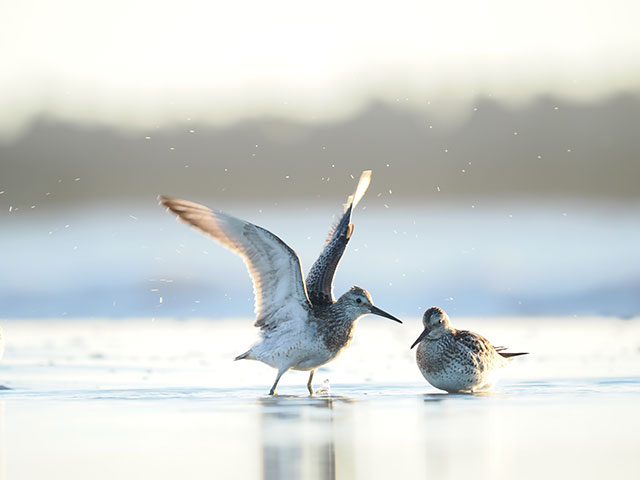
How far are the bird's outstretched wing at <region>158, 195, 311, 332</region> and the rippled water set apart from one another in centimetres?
59

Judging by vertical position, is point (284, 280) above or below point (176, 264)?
below

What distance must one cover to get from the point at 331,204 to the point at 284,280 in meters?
15.1

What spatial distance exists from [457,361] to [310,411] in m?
1.62

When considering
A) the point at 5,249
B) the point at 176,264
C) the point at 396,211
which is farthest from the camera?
the point at 396,211

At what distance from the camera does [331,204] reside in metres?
24.6

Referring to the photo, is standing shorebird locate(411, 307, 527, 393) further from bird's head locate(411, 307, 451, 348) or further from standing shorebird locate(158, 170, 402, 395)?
standing shorebird locate(158, 170, 402, 395)

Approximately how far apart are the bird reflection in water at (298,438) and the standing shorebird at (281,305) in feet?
2.79

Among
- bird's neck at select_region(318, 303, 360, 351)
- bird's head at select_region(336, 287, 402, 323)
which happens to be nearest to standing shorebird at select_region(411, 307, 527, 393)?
bird's head at select_region(336, 287, 402, 323)

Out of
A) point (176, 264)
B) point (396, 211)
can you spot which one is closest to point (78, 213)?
point (396, 211)

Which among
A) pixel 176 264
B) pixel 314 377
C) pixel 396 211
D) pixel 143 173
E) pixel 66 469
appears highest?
pixel 143 173

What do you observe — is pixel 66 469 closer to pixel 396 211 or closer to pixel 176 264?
pixel 176 264

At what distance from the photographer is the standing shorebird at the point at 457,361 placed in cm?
923

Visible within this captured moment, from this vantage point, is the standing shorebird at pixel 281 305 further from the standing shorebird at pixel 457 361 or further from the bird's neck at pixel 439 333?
the standing shorebird at pixel 457 361

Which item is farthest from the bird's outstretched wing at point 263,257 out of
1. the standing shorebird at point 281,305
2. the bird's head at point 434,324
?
the bird's head at point 434,324
